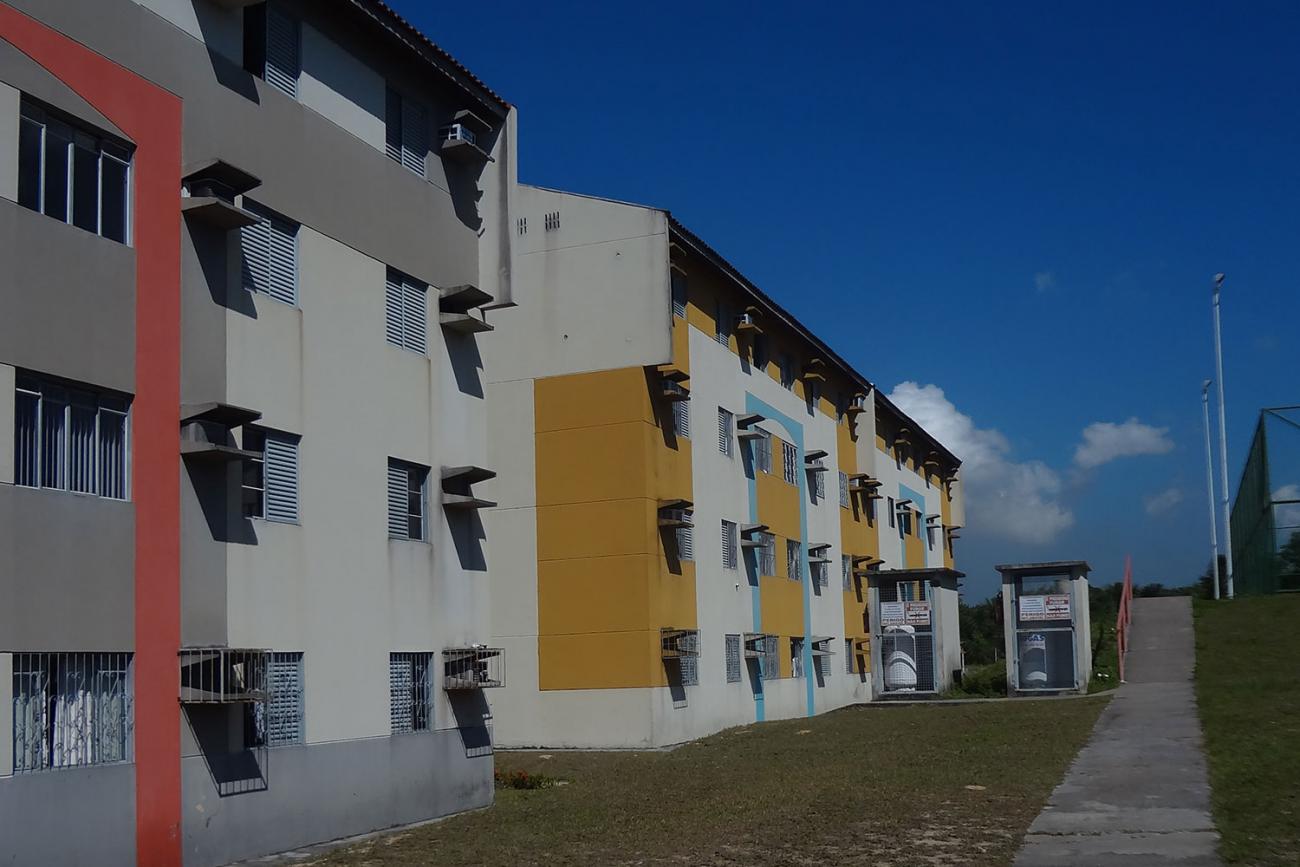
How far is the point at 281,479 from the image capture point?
16.5 metres

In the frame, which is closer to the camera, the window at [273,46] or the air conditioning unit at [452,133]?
the window at [273,46]

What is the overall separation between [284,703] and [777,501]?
23658 millimetres

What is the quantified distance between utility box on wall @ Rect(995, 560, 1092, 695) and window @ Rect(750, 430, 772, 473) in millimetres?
7166

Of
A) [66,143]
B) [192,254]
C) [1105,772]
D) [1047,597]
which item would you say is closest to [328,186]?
[192,254]

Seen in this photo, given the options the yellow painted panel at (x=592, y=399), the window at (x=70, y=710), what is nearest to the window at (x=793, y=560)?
the yellow painted panel at (x=592, y=399)

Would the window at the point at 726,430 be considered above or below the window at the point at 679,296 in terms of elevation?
below

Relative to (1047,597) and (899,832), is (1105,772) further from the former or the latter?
(1047,597)

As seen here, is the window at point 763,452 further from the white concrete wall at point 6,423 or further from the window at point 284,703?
the white concrete wall at point 6,423

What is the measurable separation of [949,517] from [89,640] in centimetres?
5721

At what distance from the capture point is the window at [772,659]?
36188mm

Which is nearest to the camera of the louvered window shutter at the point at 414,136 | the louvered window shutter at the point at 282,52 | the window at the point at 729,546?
the louvered window shutter at the point at 282,52

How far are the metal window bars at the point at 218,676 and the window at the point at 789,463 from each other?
1012 inches

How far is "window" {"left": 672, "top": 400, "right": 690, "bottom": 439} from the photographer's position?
31448 millimetres

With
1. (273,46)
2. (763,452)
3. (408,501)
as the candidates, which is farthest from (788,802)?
(763,452)
